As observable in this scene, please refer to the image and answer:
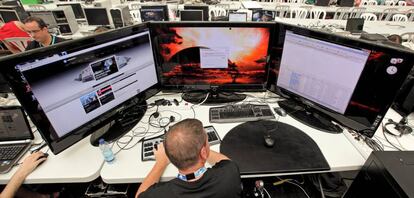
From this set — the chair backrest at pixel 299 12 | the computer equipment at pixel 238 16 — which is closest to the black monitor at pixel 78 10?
the computer equipment at pixel 238 16

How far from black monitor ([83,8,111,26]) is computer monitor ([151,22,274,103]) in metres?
3.44

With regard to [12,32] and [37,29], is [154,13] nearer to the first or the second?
[37,29]

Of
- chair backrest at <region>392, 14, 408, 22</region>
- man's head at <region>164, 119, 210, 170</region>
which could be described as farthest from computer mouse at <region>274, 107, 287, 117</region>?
chair backrest at <region>392, 14, 408, 22</region>

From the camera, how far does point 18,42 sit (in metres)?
2.86

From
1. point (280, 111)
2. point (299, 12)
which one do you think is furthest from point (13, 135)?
point (299, 12)

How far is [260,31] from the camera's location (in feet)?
4.25

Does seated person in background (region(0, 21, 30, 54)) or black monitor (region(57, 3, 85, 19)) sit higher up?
black monitor (region(57, 3, 85, 19))

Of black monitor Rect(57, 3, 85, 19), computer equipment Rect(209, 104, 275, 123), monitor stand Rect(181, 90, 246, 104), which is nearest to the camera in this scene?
computer equipment Rect(209, 104, 275, 123)

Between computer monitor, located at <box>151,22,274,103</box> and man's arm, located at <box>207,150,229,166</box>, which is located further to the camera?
computer monitor, located at <box>151,22,274,103</box>

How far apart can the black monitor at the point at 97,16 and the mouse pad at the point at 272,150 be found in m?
3.97

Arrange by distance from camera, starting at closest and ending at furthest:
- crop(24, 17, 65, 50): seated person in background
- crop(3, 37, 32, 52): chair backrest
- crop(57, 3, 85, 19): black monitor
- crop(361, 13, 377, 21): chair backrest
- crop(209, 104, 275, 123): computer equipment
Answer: crop(209, 104, 275, 123): computer equipment, crop(24, 17, 65, 50): seated person in background, crop(3, 37, 32, 52): chair backrest, crop(57, 3, 85, 19): black monitor, crop(361, 13, 377, 21): chair backrest

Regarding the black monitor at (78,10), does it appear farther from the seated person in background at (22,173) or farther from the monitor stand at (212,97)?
the seated person in background at (22,173)

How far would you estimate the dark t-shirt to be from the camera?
816mm

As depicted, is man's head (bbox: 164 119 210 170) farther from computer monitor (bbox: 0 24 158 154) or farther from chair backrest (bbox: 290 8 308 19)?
chair backrest (bbox: 290 8 308 19)
